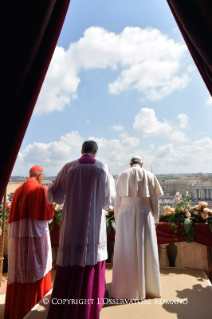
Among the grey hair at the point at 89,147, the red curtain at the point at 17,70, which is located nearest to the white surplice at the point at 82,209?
the grey hair at the point at 89,147

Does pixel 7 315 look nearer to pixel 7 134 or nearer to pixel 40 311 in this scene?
pixel 40 311

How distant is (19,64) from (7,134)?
433 millimetres

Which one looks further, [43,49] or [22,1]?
[43,49]

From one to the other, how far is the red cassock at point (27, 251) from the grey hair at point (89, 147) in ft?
3.01

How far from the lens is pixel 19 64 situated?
1.31 meters

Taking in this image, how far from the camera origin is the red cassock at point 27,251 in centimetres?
275

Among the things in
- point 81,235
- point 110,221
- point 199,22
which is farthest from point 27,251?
Answer: point 199,22

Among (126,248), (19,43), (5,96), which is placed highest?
(19,43)

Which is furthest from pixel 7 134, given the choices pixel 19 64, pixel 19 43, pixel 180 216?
pixel 180 216

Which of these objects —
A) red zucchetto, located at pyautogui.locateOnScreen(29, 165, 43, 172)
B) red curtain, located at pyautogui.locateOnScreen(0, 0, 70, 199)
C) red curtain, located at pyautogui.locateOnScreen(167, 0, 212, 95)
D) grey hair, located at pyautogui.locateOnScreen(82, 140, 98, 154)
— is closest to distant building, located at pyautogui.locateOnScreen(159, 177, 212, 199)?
grey hair, located at pyautogui.locateOnScreen(82, 140, 98, 154)

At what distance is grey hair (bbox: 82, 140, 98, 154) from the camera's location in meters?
2.74

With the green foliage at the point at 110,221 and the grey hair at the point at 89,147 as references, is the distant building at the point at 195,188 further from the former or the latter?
the grey hair at the point at 89,147

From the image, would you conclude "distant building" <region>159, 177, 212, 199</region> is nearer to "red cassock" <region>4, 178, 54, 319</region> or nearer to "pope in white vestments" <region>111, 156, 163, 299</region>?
"pope in white vestments" <region>111, 156, 163, 299</region>

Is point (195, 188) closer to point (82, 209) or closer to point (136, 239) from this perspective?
point (136, 239)
